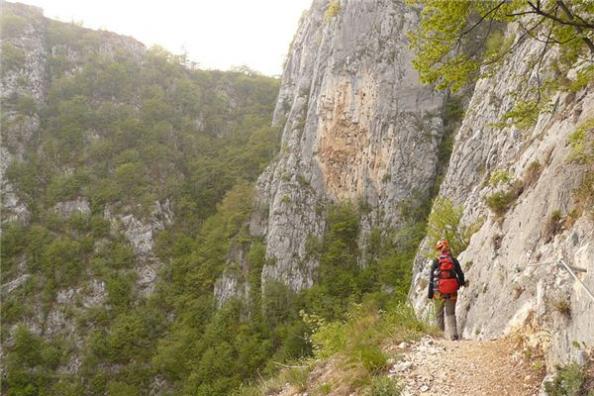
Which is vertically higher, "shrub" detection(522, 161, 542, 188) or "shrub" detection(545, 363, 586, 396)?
"shrub" detection(522, 161, 542, 188)

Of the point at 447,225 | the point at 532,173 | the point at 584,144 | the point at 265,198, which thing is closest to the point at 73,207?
the point at 265,198

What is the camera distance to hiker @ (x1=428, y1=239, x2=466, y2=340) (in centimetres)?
621

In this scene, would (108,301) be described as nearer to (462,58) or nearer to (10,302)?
(10,302)

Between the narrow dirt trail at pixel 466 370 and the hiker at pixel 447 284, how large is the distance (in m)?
1.39

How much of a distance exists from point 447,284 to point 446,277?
0.40 ft

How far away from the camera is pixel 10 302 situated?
1415 inches

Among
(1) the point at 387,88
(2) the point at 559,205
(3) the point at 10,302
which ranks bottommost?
(3) the point at 10,302

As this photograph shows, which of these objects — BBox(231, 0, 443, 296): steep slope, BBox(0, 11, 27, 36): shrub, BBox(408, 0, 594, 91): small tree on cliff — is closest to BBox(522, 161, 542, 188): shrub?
BBox(408, 0, 594, 91): small tree on cliff

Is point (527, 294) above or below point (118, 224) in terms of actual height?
above

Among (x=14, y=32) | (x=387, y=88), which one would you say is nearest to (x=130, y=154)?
(x=14, y=32)

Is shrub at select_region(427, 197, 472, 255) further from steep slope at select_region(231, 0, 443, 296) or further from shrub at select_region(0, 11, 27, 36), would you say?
shrub at select_region(0, 11, 27, 36)

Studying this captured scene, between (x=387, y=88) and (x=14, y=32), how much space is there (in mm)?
47289

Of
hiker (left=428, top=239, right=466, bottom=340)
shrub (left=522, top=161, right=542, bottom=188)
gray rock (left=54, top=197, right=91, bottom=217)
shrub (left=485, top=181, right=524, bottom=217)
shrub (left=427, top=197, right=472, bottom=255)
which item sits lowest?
gray rock (left=54, top=197, right=91, bottom=217)

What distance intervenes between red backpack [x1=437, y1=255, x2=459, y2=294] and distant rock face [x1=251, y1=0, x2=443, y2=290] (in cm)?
2797
